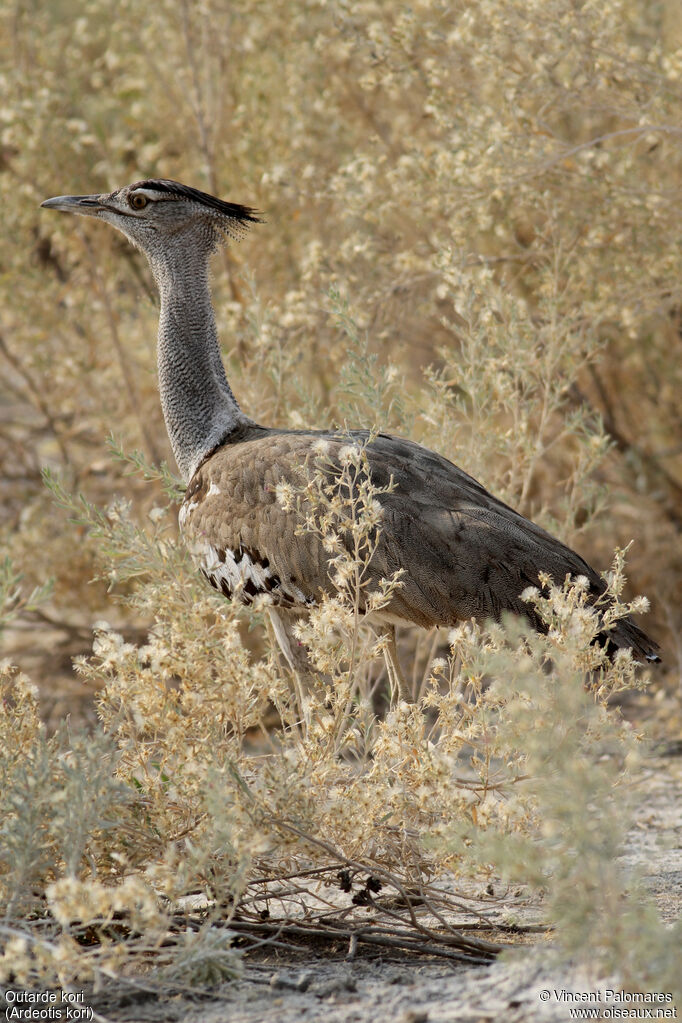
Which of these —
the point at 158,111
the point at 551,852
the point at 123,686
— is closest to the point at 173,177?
the point at 158,111

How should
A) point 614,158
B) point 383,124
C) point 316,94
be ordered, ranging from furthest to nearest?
point 383,124 < point 316,94 < point 614,158

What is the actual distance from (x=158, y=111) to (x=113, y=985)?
4.74m

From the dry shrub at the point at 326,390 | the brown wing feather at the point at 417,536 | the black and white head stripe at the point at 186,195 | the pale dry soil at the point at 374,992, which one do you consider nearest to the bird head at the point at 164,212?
the black and white head stripe at the point at 186,195

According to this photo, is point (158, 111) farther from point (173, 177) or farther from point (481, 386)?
point (481, 386)

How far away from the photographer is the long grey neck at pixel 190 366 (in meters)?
3.81

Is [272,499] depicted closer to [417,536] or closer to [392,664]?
[417,536]

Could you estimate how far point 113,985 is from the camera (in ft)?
7.68

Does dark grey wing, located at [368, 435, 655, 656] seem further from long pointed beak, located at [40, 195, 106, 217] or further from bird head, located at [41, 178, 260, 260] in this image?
long pointed beak, located at [40, 195, 106, 217]

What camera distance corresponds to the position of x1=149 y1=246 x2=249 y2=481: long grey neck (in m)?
3.81

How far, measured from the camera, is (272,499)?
3.34m

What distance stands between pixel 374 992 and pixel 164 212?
2.67 metres

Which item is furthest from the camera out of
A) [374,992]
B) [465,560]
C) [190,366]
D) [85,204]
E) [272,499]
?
[85,204]

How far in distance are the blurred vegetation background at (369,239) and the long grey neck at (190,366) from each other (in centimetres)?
21

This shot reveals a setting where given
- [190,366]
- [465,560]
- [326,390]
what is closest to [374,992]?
[465,560]
